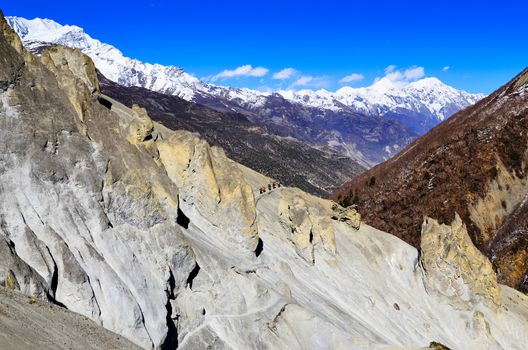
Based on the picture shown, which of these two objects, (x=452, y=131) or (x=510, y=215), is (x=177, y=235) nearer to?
(x=510, y=215)

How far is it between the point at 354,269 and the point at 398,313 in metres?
7.37

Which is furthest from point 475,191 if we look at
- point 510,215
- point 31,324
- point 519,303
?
point 31,324

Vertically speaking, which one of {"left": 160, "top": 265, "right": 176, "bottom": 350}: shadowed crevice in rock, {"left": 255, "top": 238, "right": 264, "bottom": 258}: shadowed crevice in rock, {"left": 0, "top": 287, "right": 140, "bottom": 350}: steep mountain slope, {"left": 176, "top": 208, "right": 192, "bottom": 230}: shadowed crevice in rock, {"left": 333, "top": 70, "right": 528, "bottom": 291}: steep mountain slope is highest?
{"left": 333, "top": 70, "right": 528, "bottom": 291}: steep mountain slope

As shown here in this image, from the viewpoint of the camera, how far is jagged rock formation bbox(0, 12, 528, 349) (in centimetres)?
3350

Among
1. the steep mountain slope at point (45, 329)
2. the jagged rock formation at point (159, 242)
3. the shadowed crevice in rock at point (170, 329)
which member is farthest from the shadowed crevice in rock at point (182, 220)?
the steep mountain slope at point (45, 329)

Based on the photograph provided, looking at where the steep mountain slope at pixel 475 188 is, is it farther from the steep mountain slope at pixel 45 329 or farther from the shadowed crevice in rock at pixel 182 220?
the steep mountain slope at pixel 45 329

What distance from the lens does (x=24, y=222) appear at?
32.4 m

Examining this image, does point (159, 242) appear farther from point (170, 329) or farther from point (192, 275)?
point (170, 329)

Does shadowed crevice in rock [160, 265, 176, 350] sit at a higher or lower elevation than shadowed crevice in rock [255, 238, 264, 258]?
lower

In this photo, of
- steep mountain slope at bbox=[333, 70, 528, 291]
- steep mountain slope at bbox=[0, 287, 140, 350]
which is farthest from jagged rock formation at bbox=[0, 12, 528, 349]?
steep mountain slope at bbox=[333, 70, 528, 291]

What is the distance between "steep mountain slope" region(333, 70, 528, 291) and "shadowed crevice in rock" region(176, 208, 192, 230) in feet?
250

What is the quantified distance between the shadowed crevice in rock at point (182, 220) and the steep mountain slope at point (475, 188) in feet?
250

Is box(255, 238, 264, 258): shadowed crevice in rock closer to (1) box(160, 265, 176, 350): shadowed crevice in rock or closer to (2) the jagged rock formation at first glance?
(2) the jagged rock formation

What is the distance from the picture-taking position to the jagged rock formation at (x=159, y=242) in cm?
3350
